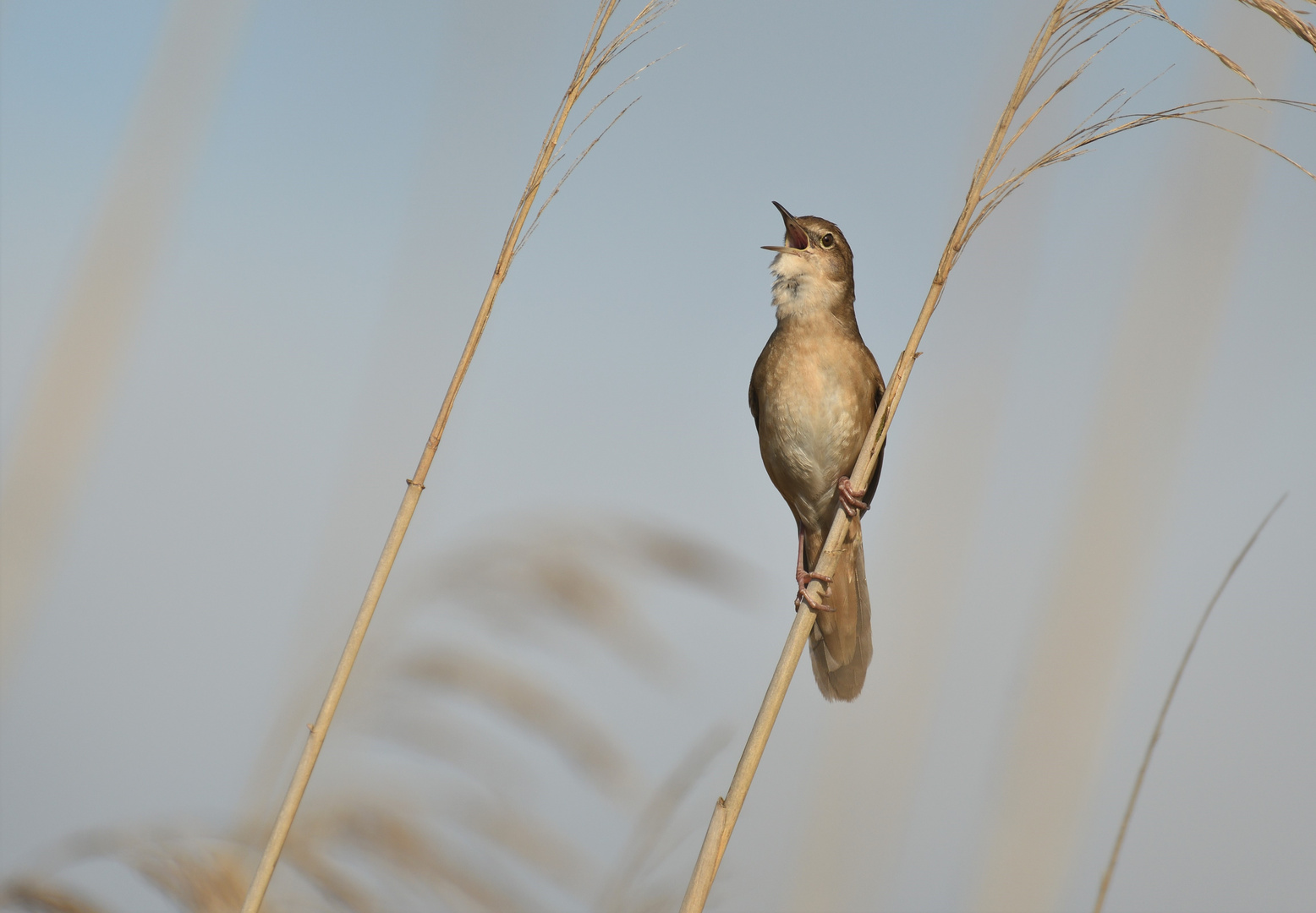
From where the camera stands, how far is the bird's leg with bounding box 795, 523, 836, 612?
176cm

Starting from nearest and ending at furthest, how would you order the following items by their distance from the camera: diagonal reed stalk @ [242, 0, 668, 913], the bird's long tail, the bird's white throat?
diagonal reed stalk @ [242, 0, 668, 913]
the bird's long tail
the bird's white throat

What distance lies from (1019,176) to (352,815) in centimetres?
157

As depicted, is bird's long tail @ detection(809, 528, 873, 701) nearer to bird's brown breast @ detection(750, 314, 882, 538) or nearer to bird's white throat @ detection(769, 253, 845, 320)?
bird's brown breast @ detection(750, 314, 882, 538)

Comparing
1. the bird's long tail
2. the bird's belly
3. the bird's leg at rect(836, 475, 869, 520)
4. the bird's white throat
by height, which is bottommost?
the bird's long tail

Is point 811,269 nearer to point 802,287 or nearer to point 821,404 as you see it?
point 802,287

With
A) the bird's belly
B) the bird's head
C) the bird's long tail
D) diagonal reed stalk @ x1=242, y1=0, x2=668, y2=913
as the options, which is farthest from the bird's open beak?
diagonal reed stalk @ x1=242, y1=0, x2=668, y2=913

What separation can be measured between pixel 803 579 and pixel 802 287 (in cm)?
85

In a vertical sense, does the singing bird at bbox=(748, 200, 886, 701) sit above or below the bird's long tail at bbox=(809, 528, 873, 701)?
above

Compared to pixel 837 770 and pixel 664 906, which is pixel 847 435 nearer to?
pixel 837 770

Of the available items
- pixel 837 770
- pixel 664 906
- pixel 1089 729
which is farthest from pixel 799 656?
pixel 837 770

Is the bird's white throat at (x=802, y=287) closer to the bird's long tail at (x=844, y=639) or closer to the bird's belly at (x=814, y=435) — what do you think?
the bird's belly at (x=814, y=435)

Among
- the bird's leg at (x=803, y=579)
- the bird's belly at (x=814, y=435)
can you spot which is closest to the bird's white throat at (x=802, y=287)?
the bird's belly at (x=814, y=435)

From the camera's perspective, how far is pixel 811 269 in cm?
304

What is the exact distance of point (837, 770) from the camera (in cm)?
302
